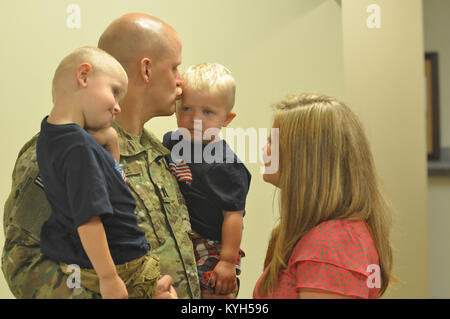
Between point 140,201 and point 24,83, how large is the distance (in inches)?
44.3

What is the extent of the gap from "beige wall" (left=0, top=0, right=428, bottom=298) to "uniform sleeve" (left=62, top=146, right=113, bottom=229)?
1349 mm

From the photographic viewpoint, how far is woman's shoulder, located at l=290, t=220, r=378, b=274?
124 cm

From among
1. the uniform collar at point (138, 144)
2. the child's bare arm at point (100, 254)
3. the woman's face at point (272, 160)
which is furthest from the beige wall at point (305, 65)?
the child's bare arm at point (100, 254)

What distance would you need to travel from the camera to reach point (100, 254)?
1.05m

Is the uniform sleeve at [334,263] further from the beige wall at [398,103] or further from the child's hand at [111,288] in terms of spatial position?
the beige wall at [398,103]

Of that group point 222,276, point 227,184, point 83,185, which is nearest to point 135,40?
point 227,184

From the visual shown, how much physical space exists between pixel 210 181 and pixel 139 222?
316 mm

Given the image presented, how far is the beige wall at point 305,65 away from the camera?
8.34ft

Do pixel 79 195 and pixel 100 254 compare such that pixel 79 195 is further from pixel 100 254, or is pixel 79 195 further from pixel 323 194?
pixel 323 194

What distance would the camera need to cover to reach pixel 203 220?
1650mm

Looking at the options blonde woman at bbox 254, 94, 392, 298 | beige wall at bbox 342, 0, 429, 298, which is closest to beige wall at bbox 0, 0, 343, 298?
beige wall at bbox 342, 0, 429, 298

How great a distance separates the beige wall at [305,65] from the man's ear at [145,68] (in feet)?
3.10

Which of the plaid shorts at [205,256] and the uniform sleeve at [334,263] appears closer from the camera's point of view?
the uniform sleeve at [334,263]
